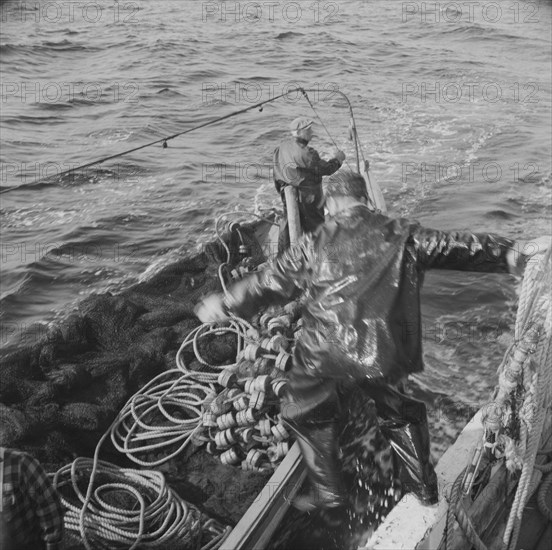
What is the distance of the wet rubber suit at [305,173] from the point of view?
217 inches

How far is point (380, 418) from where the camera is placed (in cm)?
332

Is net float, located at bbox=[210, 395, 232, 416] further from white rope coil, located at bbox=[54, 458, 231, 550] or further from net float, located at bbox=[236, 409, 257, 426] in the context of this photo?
white rope coil, located at bbox=[54, 458, 231, 550]

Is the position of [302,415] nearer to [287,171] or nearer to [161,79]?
[287,171]

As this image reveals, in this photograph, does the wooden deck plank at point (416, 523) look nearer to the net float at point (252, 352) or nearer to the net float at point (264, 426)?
the net float at point (264, 426)

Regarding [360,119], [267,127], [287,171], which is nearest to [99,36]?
[267,127]

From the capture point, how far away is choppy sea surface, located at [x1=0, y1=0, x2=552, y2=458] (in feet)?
27.6

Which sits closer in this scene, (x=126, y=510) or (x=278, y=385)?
(x=126, y=510)

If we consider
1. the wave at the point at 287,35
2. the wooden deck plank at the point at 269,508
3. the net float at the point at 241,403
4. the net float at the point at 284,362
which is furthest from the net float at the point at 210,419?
the wave at the point at 287,35

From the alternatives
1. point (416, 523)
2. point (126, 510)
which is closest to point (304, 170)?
point (126, 510)

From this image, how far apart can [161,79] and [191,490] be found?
13.9 metres

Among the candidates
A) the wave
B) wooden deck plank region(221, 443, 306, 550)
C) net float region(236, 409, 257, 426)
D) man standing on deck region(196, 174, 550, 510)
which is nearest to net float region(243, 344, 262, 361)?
net float region(236, 409, 257, 426)

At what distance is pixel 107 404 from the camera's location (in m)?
4.96

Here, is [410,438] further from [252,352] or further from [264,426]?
[252,352]

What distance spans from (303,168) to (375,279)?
2.77 m
